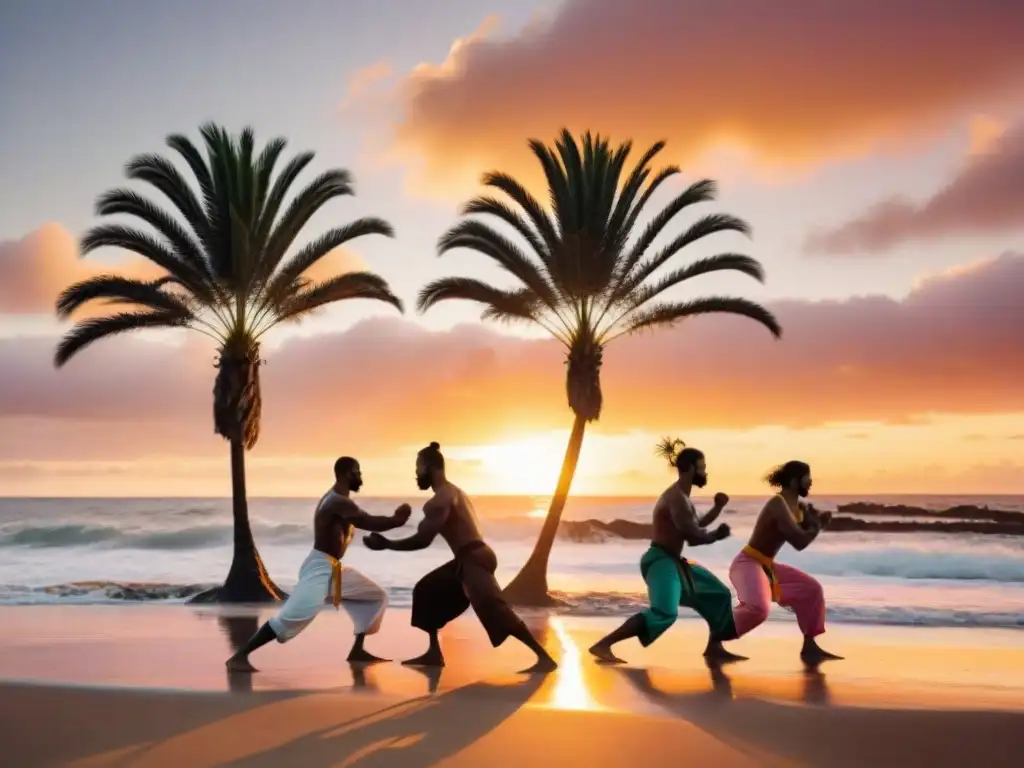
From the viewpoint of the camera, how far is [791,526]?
426 inches

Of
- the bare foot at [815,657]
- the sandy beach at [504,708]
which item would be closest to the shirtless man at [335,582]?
the sandy beach at [504,708]

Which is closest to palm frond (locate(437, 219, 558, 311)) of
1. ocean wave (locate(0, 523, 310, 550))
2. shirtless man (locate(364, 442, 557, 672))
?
shirtless man (locate(364, 442, 557, 672))

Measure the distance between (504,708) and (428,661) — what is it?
286 centimetres

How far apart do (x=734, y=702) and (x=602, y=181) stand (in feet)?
43.7

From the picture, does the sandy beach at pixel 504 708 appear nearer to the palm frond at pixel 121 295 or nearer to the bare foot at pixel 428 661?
the bare foot at pixel 428 661

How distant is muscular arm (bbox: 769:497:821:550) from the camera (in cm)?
1073

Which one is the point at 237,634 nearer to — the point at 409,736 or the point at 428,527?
the point at 428,527

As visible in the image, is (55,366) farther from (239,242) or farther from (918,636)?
(918,636)

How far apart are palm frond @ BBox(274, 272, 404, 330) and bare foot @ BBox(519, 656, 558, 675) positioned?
40.1 feet

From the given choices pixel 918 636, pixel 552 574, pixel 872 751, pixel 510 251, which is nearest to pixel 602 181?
pixel 510 251

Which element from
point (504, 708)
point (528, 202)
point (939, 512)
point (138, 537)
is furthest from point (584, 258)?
point (939, 512)

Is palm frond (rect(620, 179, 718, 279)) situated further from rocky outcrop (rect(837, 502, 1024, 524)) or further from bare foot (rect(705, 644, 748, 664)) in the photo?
rocky outcrop (rect(837, 502, 1024, 524))

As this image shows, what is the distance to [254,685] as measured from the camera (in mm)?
9016

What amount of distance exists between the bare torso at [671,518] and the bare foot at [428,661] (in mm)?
2362
